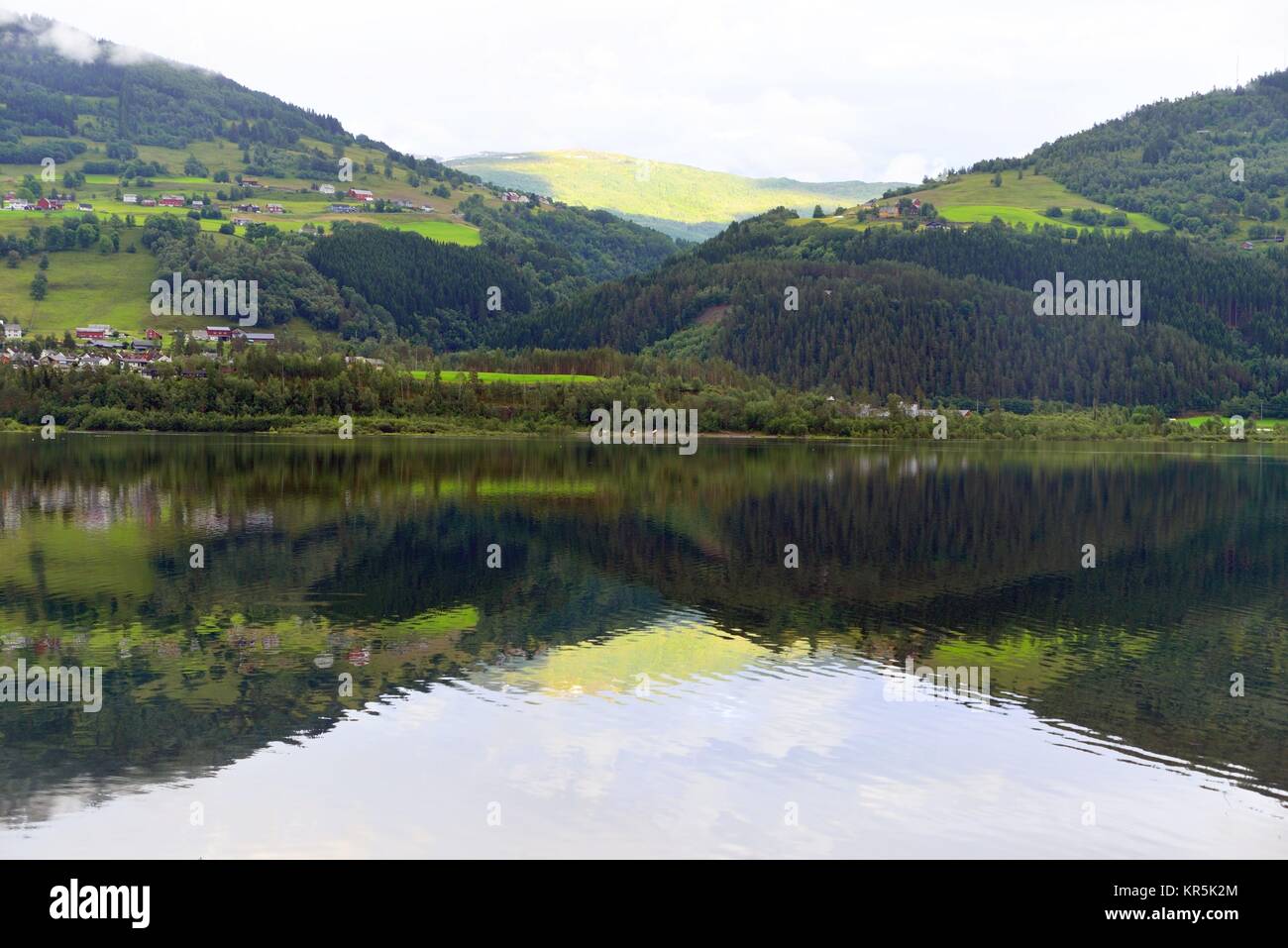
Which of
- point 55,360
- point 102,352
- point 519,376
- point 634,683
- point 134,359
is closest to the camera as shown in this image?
point 634,683

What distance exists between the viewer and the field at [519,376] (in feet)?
574

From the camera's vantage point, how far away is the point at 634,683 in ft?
92.1

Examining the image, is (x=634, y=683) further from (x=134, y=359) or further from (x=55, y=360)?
(x=134, y=359)

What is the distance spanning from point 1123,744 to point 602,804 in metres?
10.5

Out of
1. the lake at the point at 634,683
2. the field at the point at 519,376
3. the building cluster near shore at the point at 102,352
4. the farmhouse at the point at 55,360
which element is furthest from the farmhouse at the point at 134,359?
the lake at the point at 634,683

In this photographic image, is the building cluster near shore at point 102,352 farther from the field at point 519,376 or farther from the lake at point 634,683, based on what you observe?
the lake at point 634,683

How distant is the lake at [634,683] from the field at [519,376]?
112m

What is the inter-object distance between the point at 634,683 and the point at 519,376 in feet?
523

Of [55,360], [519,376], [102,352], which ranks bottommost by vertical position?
[519,376]

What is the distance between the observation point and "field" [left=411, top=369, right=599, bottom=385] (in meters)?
175

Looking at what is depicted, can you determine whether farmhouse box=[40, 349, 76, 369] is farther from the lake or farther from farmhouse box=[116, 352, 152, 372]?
the lake

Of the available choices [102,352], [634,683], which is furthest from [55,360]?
[634,683]

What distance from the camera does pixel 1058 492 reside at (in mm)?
80562

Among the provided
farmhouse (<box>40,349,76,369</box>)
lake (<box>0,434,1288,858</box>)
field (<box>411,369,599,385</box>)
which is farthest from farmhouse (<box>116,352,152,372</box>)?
lake (<box>0,434,1288,858</box>)
